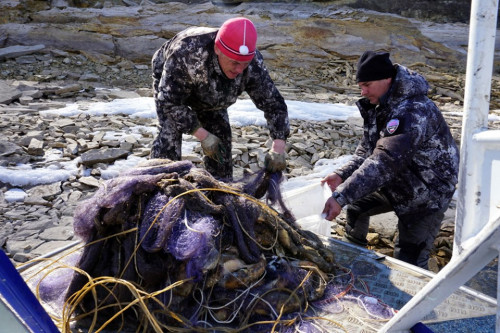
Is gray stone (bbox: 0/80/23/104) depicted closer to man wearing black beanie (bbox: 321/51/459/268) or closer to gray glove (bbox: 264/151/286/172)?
gray glove (bbox: 264/151/286/172)

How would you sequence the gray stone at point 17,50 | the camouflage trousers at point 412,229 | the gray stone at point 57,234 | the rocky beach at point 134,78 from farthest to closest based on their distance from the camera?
the gray stone at point 17,50, the rocky beach at point 134,78, the gray stone at point 57,234, the camouflage trousers at point 412,229

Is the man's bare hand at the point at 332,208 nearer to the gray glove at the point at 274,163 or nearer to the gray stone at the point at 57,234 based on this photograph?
the gray glove at the point at 274,163

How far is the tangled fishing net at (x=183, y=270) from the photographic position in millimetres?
2242

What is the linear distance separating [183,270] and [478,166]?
1.38 meters

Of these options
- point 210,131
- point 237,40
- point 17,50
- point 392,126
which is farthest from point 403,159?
point 17,50

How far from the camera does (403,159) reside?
278 centimetres

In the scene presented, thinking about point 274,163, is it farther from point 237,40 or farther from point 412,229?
point 412,229

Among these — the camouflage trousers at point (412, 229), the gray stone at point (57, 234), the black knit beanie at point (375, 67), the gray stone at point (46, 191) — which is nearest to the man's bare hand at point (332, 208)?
the camouflage trousers at point (412, 229)

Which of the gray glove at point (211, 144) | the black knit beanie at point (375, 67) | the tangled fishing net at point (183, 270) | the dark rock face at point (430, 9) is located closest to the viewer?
the tangled fishing net at point (183, 270)

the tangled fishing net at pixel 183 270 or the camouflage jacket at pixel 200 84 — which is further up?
the camouflage jacket at pixel 200 84

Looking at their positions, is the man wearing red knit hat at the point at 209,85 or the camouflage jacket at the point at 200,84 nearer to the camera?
the man wearing red knit hat at the point at 209,85

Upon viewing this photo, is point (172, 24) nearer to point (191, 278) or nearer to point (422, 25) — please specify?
point (422, 25)

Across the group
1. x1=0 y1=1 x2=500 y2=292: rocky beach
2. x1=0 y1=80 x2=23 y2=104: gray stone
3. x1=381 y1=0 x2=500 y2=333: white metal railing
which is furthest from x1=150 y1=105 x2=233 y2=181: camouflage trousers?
x1=0 y1=80 x2=23 y2=104: gray stone

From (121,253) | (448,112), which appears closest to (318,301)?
(121,253)
